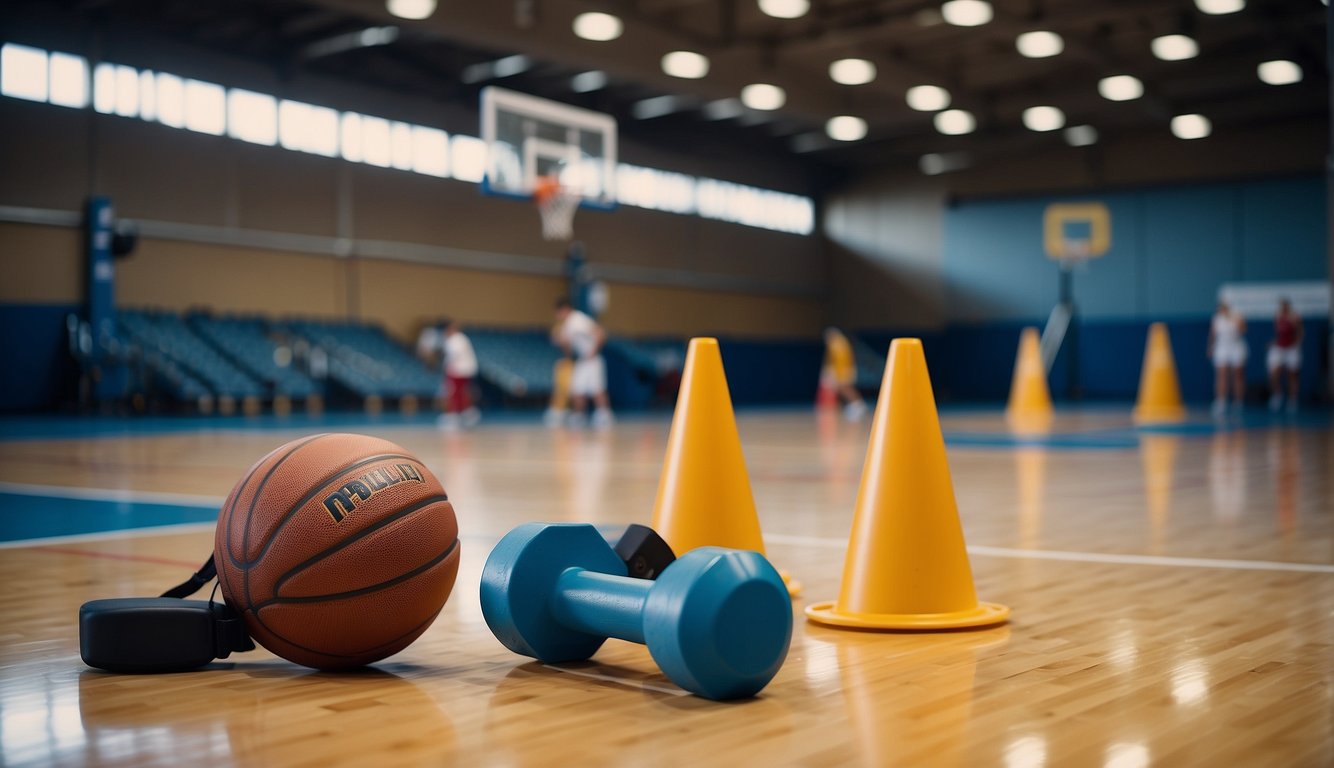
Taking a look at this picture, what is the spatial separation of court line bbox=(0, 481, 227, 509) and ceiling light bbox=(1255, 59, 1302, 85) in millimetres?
24176

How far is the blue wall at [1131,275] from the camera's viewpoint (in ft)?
102

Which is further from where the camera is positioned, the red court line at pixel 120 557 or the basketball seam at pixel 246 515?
the red court line at pixel 120 557

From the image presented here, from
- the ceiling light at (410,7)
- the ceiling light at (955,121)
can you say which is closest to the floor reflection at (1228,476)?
the ceiling light at (410,7)

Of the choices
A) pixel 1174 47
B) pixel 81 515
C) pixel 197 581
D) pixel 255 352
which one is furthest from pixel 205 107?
pixel 197 581

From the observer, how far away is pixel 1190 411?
22438 mm

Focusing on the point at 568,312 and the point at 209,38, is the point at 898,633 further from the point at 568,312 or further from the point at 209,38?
the point at 209,38

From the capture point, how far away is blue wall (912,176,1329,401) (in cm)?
3095

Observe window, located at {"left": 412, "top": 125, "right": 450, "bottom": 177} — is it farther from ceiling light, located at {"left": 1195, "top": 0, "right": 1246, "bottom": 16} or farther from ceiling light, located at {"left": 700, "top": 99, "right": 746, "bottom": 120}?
ceiling light, located at {"left": 1195, "top": 0, "right": 1246, "bottom": 16}

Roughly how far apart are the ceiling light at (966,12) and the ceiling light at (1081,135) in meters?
12.1

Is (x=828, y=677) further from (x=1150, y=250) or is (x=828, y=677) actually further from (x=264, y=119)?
(x=1150, y=250)

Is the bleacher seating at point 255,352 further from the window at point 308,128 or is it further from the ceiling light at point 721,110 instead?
the ceiling light at point 721,110

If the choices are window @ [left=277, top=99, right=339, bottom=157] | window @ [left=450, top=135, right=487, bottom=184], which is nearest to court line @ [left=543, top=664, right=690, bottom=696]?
window @ [left=277, top=99, right=339, bottom=157]

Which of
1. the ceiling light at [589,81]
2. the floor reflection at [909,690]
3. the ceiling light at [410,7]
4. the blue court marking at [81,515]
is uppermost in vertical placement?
the ceiling light at [589,81]

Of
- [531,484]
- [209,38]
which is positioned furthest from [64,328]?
[531,484]
